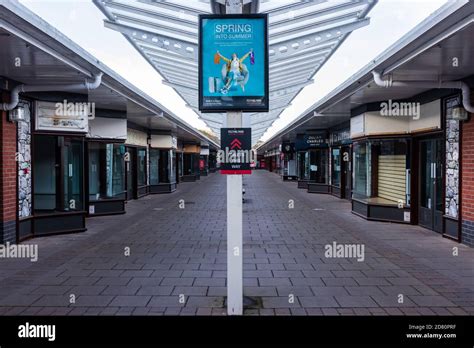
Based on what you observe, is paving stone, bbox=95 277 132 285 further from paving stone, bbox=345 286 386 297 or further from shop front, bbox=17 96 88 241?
shop front, bbox=17 96 88 241

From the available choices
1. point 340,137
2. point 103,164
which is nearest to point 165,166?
point 103,164

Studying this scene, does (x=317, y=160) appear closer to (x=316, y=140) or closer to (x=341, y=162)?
(x=316, y=140)

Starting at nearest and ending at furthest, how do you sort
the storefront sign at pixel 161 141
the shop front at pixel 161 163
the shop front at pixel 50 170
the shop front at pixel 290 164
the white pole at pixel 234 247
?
1. the white pole at pixel 234 247
2. the shop front at pixel 50 170
3. the shop front at pixel 161 163
4. the storefront sign at pixel 161 141
5. the shop front at pixel 290 164

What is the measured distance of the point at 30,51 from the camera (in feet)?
20.2

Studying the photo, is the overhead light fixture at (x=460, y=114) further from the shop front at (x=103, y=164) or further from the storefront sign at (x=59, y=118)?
the shop front at (x=103, y=164)

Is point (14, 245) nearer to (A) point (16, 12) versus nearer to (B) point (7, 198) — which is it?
(B) point (7, 198)

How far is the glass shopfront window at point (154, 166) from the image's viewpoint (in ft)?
68.8

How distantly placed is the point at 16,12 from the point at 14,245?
4.94 m

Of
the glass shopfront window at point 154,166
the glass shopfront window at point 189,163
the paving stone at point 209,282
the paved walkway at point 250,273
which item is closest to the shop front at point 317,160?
the glass shopfront window at point 154,166

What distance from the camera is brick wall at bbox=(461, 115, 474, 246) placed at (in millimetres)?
7969

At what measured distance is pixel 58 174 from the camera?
997 cm

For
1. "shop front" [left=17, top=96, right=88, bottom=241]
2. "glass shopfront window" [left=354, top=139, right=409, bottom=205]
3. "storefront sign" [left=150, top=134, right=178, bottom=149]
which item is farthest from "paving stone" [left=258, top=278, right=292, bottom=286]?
"storefront sign" [left=150, top=134, right=178, bottom=149]

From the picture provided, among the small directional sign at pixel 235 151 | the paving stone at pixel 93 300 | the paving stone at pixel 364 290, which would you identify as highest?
the small directional sign at pixel 235 151

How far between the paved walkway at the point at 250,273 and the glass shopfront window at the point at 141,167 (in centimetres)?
826
